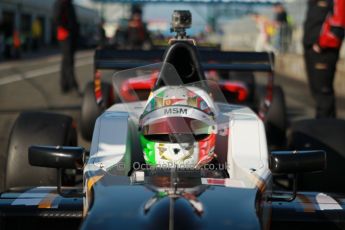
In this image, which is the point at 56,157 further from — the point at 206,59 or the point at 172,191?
the point at 206,59

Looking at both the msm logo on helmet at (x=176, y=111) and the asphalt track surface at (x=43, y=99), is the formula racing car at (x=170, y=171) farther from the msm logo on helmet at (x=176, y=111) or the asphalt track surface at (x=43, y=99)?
the asphalt track surface at (x=43, y=99)

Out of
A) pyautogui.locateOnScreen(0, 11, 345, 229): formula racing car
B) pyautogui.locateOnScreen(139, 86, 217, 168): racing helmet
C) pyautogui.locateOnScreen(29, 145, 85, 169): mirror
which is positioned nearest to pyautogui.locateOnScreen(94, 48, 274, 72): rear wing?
pyautogui.locateOnScreen(0, 11, 345, 229): formula racing car

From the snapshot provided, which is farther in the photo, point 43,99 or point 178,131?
point 43,99

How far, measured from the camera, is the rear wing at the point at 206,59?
5.44 metres

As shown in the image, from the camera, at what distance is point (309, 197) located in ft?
12.3

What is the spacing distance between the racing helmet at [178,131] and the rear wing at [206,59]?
6.12 feet

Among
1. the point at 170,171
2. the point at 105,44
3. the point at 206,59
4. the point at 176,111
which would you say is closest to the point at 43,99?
the point at 105,44

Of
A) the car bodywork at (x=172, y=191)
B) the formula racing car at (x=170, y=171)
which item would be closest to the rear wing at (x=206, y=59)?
the formula racing car at (x=170, y=171)

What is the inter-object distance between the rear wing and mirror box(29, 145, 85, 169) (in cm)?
219

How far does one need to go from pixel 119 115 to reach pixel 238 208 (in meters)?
1.27

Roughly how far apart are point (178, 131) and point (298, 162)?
2.02 feet

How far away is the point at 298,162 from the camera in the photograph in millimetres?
3174

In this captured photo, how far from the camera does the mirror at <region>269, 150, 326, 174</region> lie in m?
3.18

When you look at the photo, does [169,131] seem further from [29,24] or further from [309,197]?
[29,24]
